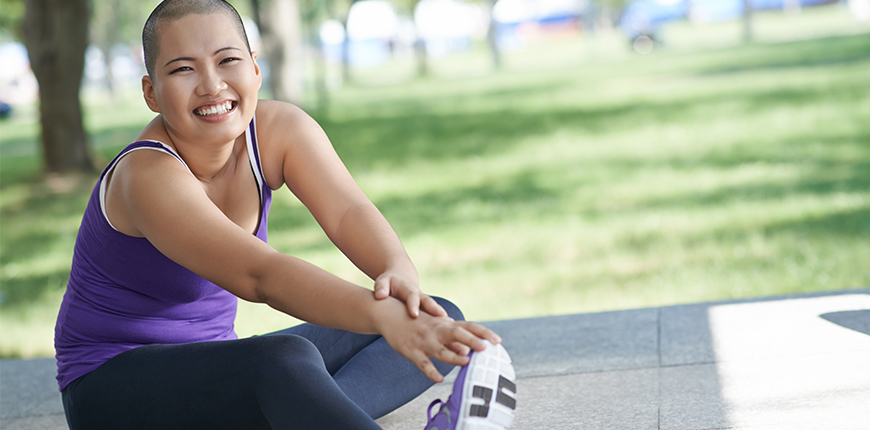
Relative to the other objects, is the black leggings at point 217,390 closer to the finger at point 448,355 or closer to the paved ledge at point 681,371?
the finger at point 448,355

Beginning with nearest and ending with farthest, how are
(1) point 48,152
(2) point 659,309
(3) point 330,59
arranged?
(2) point 659,309, (1) point 48,152, (3) point 330,59

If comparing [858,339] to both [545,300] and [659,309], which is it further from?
[545,300]

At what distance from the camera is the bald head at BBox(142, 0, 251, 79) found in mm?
2154

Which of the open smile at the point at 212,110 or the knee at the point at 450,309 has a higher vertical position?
the open smile at the point at 212,110

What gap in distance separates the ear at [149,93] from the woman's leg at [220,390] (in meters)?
0.64

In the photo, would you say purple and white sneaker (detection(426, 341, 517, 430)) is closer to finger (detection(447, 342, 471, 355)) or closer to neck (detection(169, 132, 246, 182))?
finger (detection(447, 342, 471, 355))

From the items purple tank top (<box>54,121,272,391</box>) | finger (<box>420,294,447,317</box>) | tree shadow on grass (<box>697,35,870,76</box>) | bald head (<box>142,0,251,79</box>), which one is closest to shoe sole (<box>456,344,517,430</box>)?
finger (<box>420,294,447,317</box>)

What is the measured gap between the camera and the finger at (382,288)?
186 cm

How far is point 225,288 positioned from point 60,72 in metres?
10.4

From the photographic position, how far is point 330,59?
86438 millimetres

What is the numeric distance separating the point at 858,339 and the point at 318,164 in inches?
81.1

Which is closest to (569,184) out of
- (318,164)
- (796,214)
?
(796,214)

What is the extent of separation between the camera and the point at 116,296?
2.25 meters

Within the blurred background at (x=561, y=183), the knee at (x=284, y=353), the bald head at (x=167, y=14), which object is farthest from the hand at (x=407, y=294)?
the blurred background at (x=561, y=183)
